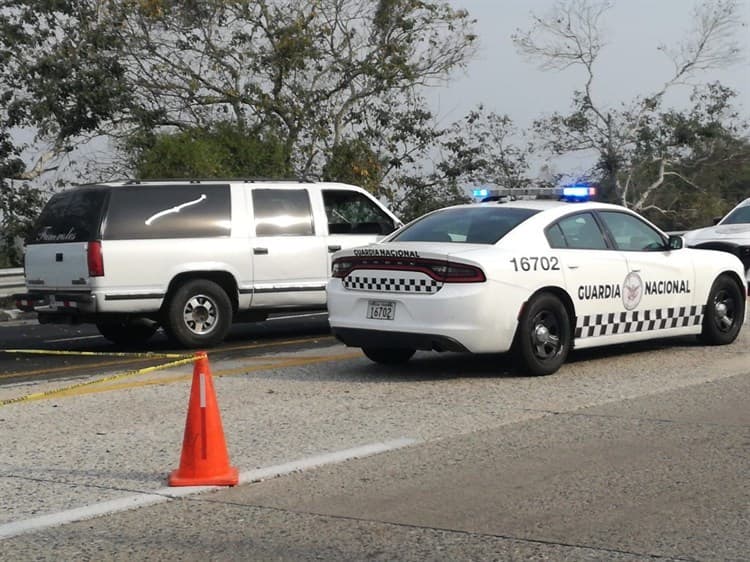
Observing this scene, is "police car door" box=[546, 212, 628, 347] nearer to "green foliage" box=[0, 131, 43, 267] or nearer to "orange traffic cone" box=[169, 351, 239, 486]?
"orange traffic cone" box=[169, 351, 239, 486]

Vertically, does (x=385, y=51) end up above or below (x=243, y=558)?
above

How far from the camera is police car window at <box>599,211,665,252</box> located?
11.1 m

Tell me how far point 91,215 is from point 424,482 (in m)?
7.43

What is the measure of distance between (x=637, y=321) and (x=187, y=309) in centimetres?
496

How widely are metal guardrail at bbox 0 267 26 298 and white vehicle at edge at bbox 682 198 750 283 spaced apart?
11.5 metres

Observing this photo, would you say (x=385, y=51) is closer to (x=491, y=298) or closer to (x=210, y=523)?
(x=491, y=298)

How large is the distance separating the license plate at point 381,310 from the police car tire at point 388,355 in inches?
31.8

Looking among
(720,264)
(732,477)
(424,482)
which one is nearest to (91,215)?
(720,264)

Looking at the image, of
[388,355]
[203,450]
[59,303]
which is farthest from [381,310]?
[59,303]

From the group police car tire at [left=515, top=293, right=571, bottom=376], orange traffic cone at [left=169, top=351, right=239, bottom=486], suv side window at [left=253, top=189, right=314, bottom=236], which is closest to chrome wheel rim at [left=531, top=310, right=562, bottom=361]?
police car tire at [left=515, top=293, right=571, bottom=376]

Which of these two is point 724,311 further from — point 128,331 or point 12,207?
point 12,207

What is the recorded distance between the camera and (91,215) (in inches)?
506

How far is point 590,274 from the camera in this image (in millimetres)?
10461

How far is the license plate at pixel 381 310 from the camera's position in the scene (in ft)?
32.5
